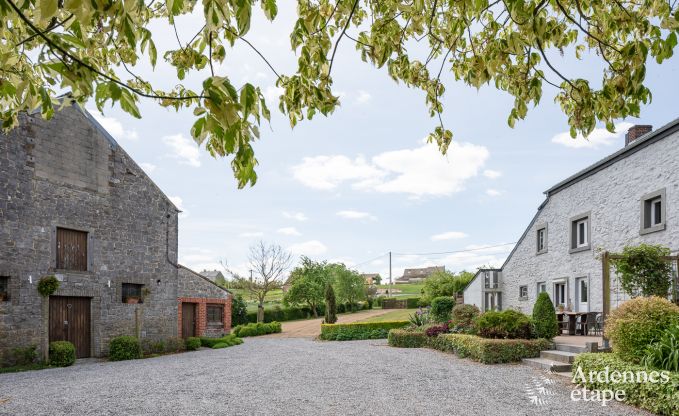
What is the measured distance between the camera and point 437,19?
566cm

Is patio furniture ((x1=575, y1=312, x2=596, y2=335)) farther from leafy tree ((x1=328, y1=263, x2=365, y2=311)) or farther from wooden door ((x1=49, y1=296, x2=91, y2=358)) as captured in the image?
leafy tree ((x1=328, y1=263, x2=365, y2=311))

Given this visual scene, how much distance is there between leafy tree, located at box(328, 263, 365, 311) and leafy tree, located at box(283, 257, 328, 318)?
1590 mm

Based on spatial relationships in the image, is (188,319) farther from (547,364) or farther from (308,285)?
(547,364)

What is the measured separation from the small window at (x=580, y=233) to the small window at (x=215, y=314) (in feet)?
57.0

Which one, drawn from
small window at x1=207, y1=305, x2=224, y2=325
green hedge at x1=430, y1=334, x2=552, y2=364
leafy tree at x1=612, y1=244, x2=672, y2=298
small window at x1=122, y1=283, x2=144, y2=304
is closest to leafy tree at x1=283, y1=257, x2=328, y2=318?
small window at x1=207, y1=305, x2=224, y2=325

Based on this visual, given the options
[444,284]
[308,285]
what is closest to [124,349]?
[308,285]

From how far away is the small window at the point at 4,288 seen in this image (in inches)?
576

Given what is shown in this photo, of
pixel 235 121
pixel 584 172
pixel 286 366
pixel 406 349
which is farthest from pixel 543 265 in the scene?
pixel 235 121

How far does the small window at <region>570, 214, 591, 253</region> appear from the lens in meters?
17.7

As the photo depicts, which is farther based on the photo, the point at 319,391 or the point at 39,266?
the point at 39,266

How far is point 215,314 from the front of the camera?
27406 millimetres

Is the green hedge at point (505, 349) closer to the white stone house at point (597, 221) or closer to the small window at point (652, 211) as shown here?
the white stone house at point (597, 221)

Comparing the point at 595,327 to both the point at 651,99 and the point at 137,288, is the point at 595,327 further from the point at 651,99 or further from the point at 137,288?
the point at 137,288

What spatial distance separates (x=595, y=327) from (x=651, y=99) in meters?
13.4
